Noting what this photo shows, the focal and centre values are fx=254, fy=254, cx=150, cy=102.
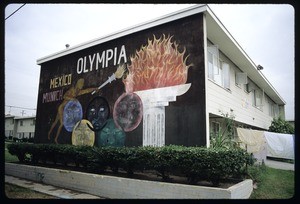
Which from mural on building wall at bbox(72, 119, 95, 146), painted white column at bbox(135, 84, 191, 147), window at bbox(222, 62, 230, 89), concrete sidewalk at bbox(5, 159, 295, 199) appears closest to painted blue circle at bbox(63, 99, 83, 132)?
mural on building wall at bbox(72, 119, 95, 146)

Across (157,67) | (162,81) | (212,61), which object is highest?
(212,61)

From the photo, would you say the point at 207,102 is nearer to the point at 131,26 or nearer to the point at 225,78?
the point at 225,78

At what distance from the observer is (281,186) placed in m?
8.12

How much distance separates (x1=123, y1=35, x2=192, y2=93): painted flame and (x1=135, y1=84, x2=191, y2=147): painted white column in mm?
219

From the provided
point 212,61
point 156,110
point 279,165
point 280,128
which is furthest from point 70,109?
point 280,128

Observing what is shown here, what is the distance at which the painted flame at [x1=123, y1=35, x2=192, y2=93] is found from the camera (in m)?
9.06

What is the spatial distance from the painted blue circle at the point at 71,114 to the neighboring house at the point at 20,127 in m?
28.4

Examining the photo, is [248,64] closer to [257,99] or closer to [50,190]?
[257,99]

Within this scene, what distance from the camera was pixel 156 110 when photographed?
9.28 metres

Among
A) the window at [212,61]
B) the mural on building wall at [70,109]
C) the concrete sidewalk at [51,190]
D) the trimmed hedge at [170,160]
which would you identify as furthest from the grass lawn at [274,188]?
the mural on building wall at [70,109]

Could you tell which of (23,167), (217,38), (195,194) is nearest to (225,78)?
(217,38)

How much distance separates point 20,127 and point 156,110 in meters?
38.0

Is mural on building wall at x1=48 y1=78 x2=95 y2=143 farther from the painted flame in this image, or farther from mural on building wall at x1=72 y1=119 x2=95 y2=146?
the painted flame

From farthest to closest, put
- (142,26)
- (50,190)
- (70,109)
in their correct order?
(70,109) < (142,26) < (50,190)
